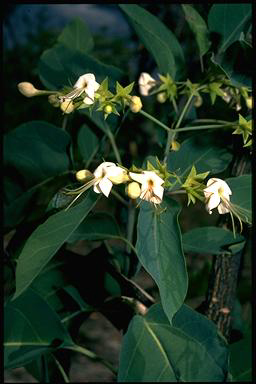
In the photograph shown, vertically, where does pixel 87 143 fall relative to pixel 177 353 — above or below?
above

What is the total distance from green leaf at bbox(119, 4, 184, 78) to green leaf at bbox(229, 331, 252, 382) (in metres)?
0.33

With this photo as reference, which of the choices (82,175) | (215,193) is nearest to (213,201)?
(215,193)

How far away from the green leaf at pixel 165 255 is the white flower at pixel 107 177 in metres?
0.05

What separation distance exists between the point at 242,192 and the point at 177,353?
18 cm

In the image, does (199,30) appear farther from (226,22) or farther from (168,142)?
(168,142)

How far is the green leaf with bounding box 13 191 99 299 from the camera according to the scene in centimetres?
59

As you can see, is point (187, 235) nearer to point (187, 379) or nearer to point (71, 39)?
point (187, 379)

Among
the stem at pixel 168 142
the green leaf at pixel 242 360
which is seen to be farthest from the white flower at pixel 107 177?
the green leaf at pixel 242 360

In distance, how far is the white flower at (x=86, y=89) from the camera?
0.61 m

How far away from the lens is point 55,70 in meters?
0.81

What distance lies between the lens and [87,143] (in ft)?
2.84

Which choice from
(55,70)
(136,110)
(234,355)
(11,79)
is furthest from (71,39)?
(11,79)

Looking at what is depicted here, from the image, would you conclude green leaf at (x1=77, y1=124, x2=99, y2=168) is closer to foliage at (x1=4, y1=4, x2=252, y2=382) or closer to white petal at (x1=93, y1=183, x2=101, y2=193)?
foliage at (x1=4, y1=4, x2=252, y2=382)

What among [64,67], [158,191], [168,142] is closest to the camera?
[158,191]
